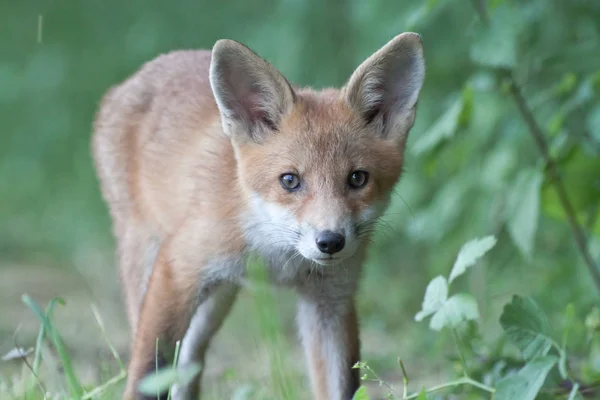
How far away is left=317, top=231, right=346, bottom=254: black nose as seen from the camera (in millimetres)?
3352

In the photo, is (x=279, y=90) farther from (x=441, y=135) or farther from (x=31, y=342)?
(x=31, y=342)

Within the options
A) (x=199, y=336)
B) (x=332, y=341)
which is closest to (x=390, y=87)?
(x=332, y=341)

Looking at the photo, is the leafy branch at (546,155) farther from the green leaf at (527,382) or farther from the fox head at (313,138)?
the green leaf at (527,382)

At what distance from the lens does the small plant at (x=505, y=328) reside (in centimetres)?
304

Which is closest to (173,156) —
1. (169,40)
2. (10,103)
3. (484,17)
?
(484,17)

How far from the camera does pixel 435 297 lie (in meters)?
3.18

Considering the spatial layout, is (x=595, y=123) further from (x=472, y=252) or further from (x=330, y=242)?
(x=330, y=242)

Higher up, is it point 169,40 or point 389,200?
point 169,40

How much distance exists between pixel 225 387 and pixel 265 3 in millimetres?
4860

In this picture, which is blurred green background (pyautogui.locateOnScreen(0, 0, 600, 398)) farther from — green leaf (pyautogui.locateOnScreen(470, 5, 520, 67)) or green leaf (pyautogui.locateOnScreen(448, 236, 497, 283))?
green leaf (pyautogui.locateOnScreen(448, 236, 497, 283))

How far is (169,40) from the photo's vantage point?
8.63 meters

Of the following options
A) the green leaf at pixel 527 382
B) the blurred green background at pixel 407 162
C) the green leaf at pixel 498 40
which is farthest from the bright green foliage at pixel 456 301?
the green leaf at pixel 498 40

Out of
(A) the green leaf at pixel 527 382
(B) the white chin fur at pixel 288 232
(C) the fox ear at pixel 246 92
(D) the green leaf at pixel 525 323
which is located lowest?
(A) the green leaf at pixel 527 382

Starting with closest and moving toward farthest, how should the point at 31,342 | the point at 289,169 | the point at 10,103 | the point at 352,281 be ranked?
1. the point at 289,169
2. the point at 352,281
3. the point at 31,342
4. the point at 10,103
